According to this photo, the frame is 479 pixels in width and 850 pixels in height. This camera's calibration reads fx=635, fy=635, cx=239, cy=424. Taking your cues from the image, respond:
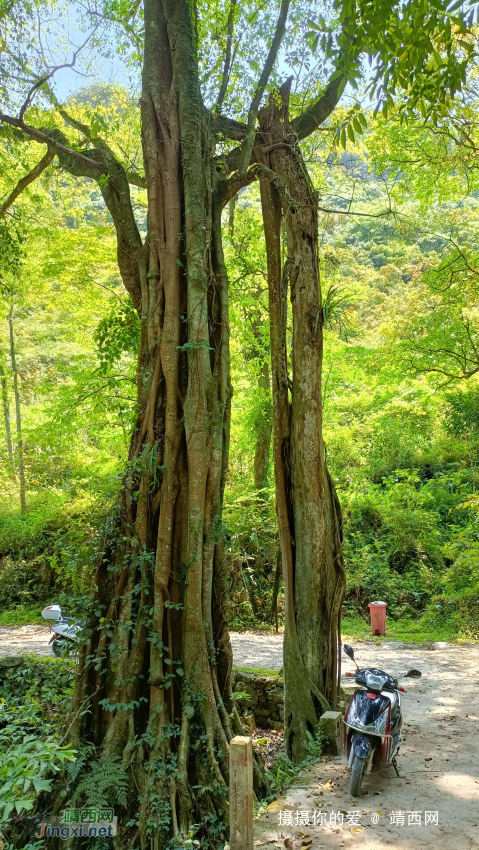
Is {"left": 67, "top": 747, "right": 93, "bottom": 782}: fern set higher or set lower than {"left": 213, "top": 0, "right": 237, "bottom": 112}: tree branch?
lower

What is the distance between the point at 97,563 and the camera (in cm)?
577

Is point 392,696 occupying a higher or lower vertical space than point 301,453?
lower

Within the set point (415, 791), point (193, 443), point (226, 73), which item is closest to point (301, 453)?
point (193, 443)

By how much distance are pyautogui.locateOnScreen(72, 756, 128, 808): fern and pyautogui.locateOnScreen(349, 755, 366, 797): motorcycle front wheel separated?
171 cm

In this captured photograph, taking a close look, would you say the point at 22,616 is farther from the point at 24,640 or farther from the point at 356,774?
the point at 356,774

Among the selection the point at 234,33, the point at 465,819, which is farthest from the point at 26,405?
the point at 465,819

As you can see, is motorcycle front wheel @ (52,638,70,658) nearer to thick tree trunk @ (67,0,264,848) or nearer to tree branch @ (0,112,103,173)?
thick tree trunk @ (67,0,264,848)

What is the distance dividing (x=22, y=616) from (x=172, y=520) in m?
9.49

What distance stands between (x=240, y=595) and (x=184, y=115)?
327 inches

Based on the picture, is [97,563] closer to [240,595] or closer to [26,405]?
[240,595]

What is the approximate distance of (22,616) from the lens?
44.9 feet

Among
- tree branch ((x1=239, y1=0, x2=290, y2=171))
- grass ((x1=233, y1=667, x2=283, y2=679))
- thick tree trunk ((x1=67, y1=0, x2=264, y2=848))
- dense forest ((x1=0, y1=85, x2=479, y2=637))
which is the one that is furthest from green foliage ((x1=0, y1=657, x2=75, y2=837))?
tree branch ((x1=239, y1=0, x2=290, y2=171))

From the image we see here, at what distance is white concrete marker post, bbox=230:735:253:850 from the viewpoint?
3.29 m

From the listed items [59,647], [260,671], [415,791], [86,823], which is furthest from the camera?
[59,647]
